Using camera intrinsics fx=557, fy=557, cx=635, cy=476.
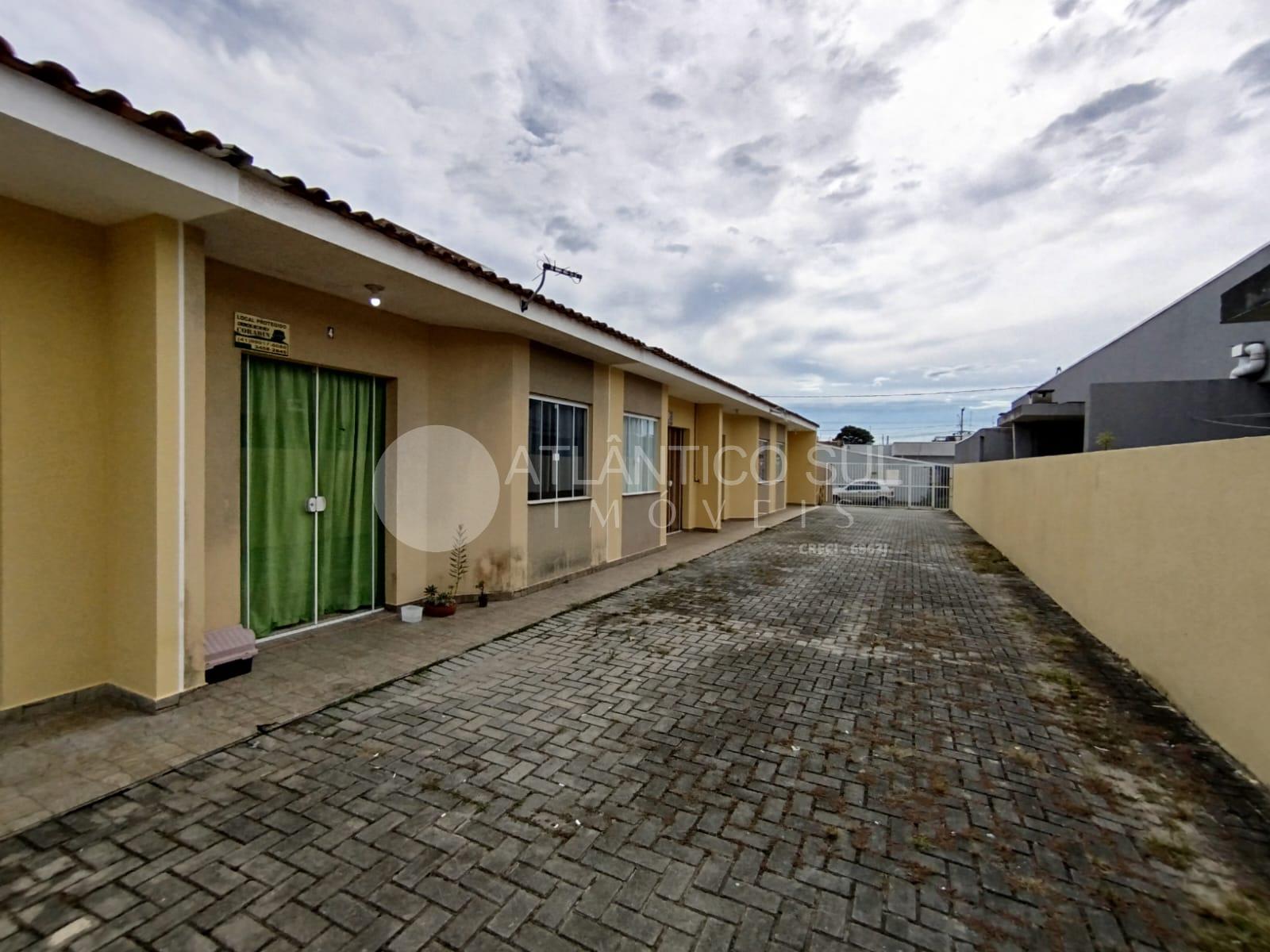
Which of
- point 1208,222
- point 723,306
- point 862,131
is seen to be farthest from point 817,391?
point 862,131

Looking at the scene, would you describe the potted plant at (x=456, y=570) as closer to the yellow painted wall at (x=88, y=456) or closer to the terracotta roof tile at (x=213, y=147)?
the yellow painted wall at (x=88, y=456)

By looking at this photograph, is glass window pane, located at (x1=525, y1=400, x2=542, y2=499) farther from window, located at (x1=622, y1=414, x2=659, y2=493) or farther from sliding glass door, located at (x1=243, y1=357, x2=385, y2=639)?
window, located at (x1=622, y1=414, x2=659, y2=493)

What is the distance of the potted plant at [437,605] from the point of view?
6.22 meters

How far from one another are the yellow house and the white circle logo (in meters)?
0.02

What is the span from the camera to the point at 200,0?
4.74 meters

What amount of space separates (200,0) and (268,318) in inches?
109

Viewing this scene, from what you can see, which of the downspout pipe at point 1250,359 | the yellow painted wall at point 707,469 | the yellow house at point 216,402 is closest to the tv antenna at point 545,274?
the yellow house at point 216,402

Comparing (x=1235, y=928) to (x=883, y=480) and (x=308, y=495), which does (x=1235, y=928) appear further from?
(x=883, y=480)

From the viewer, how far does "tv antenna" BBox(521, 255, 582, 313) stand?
239 inches

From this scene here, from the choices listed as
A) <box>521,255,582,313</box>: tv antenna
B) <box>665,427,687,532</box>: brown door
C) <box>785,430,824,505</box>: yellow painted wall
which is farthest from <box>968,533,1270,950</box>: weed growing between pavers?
<box>785,430,824,505</box>: yellow painted wall

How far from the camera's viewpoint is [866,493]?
84.6 feet

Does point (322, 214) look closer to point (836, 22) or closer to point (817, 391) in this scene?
point (836, 22)

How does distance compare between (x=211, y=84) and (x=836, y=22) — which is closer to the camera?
(x=211, y=84)

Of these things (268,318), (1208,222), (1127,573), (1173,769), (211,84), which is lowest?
(1173,769)
